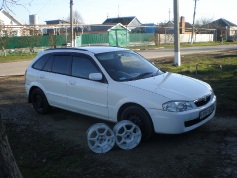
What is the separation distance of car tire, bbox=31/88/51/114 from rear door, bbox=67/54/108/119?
1.03m

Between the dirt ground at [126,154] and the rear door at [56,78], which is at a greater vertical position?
the rear door at [56,78]

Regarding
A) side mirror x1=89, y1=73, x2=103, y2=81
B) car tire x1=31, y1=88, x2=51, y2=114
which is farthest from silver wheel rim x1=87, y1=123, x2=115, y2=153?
car tire x1=31, y1=88, x2=51, y2=114

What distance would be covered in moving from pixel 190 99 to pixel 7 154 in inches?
119

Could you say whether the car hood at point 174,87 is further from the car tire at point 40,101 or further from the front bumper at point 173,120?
the car tire at point 40,101

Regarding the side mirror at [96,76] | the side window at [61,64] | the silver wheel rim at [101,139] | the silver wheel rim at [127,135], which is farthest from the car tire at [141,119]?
the side window at [61,64]

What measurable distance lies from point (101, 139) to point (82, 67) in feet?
6.03

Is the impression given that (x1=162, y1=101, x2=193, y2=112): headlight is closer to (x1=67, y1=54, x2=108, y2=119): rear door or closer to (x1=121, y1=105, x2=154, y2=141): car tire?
(x1=121, y1=105, x2=154, y2=141): car tire

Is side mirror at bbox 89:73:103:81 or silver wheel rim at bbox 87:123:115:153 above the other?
Result: side mirror at bbox 89:73:103:81

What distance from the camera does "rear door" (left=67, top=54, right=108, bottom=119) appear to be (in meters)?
5.98

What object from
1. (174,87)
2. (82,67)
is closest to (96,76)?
(82,67)

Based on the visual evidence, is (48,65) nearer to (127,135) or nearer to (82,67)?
(82,67)

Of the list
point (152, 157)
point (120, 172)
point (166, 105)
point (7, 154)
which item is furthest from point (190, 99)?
point (7, 154)

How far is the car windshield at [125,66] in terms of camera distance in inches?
237

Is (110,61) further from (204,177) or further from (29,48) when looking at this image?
(29,48)
